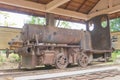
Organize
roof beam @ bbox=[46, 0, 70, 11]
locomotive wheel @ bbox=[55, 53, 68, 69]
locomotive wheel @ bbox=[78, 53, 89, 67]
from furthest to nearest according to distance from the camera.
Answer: roof beam @ bbox=[46, 0, 70, 11] → locomotive wheel @ bbox=[78, 53, 89, 67] → locomotive wheel @ bbox=[55, 53, 68, 69]

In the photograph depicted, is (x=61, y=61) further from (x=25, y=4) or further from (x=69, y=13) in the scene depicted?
(x=69, y=13)

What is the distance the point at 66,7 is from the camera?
12.0 metres

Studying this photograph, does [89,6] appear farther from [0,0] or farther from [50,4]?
[0,0]

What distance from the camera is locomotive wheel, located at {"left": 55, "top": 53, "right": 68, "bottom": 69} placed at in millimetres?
7445

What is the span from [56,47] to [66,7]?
16.5 ft

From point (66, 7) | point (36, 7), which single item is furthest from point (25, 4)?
point (66, 7)

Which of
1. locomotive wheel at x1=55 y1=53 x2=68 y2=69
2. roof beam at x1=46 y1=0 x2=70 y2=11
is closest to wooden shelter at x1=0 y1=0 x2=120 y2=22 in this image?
roof beam at x1=46 y1=0 x2=70 y2=11

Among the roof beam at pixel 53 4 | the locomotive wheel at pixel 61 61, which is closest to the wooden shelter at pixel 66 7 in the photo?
the roof beam at pixel 53 4

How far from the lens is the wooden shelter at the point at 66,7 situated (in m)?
9.89

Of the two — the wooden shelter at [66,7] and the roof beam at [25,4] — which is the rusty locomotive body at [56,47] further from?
the roof beam at [25,4]

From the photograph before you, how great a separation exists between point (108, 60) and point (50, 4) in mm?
4659

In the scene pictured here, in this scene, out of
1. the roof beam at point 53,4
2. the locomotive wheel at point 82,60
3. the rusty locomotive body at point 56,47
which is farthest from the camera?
the roof beam at point 53,4

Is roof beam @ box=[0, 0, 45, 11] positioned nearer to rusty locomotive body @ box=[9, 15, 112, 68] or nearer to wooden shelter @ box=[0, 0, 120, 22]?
wooden shelter @ box=[0, 0, 120, 22]

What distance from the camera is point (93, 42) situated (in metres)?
10.6
